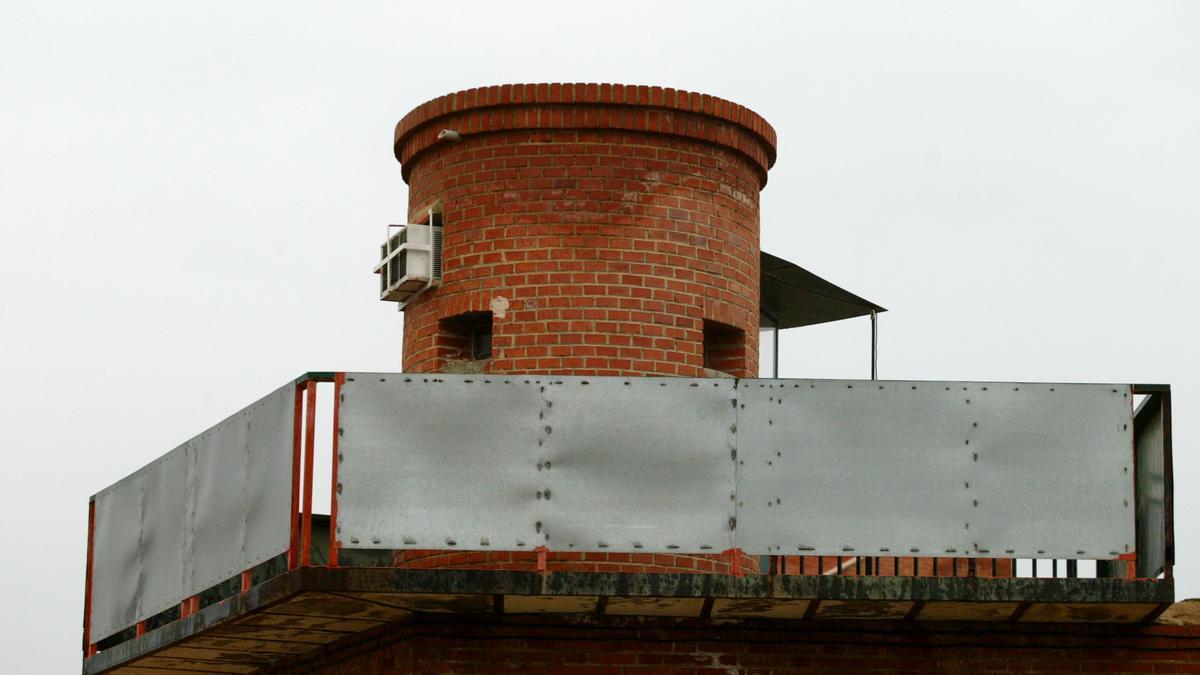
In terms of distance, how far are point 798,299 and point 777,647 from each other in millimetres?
5740

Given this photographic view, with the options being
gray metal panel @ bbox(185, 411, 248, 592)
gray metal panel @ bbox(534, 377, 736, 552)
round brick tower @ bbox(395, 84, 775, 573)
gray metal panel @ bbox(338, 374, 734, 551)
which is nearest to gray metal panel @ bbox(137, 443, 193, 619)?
gray metal panel @ bbox(185, 411, 248, 592)

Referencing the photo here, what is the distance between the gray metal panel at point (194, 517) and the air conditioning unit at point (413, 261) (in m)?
2.25

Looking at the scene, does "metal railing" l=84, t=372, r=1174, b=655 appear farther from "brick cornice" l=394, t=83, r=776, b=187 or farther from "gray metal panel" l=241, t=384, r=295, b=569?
"brick cornice" l=394, t=83, r=776, b=187

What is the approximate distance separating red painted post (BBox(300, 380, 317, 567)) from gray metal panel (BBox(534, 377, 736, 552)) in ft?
5.02

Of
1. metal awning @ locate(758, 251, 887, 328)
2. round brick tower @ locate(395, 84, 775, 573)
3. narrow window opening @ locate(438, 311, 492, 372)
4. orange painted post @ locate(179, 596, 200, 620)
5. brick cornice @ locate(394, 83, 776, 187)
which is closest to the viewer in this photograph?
orange painted post @ locate(179, 596, 200, 620)

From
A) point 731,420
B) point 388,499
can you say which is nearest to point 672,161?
point 731,420

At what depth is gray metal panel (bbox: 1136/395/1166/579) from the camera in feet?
49.0

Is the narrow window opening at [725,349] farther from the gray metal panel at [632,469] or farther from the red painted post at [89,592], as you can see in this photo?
the red painted post at [89,592]

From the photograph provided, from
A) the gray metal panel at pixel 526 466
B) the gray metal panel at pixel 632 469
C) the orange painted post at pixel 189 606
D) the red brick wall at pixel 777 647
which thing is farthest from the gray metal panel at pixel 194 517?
the gray metal panel at pixel 632 469

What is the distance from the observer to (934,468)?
14.9m

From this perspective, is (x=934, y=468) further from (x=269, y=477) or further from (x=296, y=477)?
(x=269, y=477)

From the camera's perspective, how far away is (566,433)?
14.7 meters

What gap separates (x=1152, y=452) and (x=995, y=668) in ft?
6.36

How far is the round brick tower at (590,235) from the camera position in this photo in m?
16.7
